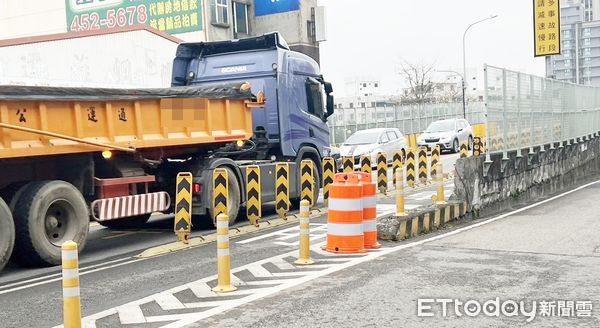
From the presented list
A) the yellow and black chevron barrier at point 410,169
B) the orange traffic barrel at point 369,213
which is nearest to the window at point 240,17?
the yellow and black chevron barrier at point 410,169

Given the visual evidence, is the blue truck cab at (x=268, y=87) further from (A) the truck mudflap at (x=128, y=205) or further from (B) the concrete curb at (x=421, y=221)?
(B) the concrete curb at (x=421, y=221)

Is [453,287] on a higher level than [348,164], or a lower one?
lower

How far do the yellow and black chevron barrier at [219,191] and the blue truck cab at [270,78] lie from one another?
92.7 inches

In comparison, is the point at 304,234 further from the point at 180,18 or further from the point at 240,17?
the point at 240,17

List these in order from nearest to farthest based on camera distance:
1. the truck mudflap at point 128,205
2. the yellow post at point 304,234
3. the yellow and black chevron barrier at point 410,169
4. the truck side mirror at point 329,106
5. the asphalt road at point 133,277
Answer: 1. the asphalt road at point 133,277
2. the yellow post at point 304,234
3. the truck mudflap at point 128,205
4. the truck side mirror at point 329,106
5. the yellow and black chevron barrier at point 410,169

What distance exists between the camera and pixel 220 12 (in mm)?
45219

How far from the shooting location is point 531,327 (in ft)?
17.2

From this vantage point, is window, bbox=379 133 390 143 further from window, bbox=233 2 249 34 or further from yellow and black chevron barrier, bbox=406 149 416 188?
window, bbox=233 2 249 34

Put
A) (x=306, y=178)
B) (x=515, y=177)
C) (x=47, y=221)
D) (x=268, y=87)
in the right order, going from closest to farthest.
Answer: (x=47, y=221) < (x=268, y=87) < (x=306, y=178) < (x=515, y=177)

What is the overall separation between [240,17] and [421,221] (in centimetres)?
4315

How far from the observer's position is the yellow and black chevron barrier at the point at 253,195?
37.2 ft

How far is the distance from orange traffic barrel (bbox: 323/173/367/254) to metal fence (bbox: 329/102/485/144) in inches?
1020

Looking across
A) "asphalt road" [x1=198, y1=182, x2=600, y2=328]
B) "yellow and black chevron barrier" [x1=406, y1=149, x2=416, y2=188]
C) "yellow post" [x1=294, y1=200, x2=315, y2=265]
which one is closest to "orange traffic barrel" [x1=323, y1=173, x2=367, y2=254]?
"asphalt road" [x1=198, y1=182, x2=600, y2=328]

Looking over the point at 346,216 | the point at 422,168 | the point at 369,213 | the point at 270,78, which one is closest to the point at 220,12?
the point at 422,168
